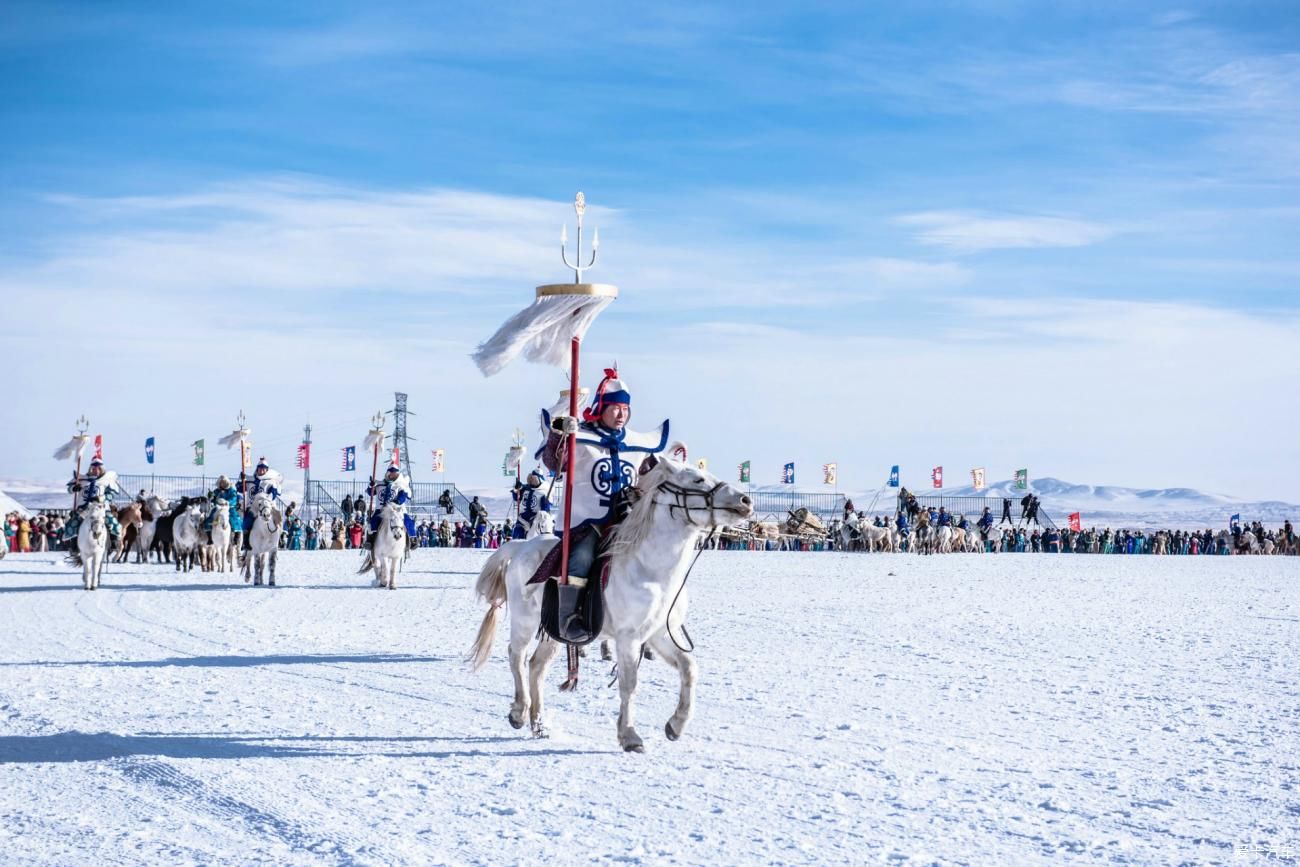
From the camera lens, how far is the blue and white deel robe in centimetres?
977

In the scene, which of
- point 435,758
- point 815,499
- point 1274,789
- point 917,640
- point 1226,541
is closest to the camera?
point 1274,789

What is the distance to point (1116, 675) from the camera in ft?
44.4

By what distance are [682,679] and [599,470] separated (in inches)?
59.3

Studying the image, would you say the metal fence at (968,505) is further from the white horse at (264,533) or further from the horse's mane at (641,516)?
the horse's mane at (641,516)

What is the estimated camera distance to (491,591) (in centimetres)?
1066

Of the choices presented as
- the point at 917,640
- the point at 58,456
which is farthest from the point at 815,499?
the point at 917,640

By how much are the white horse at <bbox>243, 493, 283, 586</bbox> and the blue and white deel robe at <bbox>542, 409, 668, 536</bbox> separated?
1810 centimetres

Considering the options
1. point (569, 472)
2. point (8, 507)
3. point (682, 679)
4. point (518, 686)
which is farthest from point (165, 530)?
point (682, 679)

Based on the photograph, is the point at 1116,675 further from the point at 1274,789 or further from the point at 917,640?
the point at 1274,789

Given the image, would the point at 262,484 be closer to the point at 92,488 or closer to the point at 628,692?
the point at 92,488

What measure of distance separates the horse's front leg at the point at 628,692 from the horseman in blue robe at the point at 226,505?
2366 cm

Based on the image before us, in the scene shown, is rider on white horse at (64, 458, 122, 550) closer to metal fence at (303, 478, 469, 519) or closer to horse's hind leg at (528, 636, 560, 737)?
horse's hind leg at (528, 636, 560, 737)

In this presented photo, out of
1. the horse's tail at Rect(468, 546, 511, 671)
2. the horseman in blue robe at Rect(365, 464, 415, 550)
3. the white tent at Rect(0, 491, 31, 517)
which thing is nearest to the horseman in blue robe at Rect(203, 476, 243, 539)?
the horseman in blue robe at Rect(365, 464, 415, 550)

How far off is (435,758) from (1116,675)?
23.9 feet
